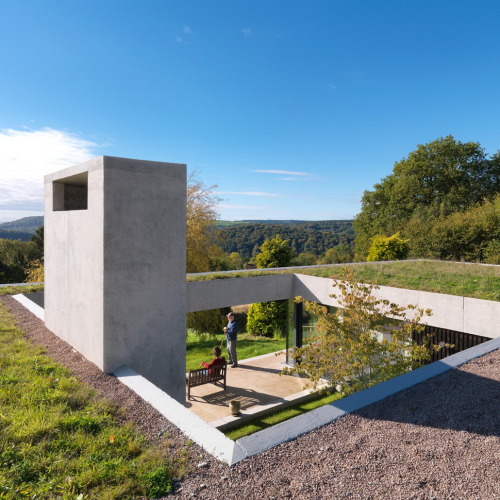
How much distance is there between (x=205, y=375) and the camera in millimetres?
9336

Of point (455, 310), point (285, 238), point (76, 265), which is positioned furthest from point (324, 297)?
point (285, 238)

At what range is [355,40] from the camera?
20.6 metres

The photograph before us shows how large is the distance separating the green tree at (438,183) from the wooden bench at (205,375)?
24898 millimetres

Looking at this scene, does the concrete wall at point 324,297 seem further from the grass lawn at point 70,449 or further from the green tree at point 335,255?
the green tree at point 335,255

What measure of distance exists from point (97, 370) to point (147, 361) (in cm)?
82

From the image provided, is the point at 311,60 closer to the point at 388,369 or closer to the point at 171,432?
the point at 388,369

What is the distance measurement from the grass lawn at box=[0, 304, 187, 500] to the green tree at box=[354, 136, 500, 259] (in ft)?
99.5

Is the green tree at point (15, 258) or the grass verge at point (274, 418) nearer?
the grass verge at point (274, 418)

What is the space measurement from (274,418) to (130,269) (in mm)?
5629

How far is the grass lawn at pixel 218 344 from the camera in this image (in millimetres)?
14602

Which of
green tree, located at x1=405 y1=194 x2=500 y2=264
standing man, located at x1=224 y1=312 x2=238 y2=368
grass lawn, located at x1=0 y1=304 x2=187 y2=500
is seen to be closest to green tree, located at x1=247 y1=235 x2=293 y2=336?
standing man, located at x1=224 y1=312 x2=238 y2=368

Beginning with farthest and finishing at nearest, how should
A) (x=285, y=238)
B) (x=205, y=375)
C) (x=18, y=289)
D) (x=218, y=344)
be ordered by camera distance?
(x=285, y=238) → (x=218, y=344) → (x=18, y=289) → (x=205, y=375)

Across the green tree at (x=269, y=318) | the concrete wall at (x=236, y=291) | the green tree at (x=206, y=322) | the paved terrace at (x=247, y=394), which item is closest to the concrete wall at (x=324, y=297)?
the concrete wall at (x=236, y=291)

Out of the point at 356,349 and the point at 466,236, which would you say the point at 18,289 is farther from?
the point at 466,236
